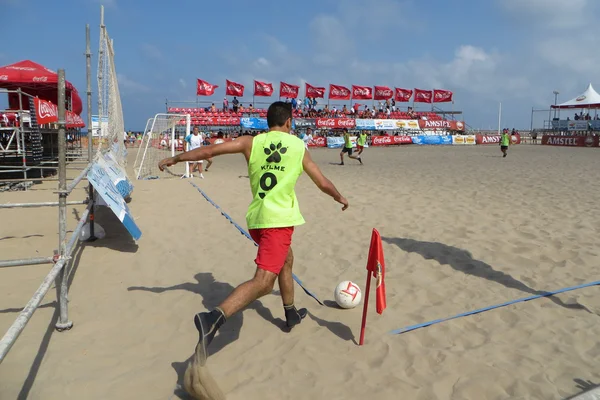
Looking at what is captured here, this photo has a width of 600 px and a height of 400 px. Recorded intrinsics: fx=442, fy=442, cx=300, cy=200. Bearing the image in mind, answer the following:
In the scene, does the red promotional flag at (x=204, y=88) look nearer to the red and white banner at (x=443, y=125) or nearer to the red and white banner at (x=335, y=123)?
the red and white banner at (x=335, y=123)

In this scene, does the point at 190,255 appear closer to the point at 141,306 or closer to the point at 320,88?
the point at 141,306

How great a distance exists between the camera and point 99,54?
22.3ft

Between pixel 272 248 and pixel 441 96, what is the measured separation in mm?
47401

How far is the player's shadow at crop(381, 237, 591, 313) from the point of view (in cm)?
433

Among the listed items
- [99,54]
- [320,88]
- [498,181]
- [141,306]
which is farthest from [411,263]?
[320,88]

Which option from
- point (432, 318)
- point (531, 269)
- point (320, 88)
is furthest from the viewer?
point (320, 88)

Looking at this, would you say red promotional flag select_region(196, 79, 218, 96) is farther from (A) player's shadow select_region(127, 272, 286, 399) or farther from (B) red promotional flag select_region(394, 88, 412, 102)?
(A) player's shadow select_region(127, 272, 286, 399)

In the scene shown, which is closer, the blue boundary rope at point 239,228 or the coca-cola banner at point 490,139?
the blue boundary rope at point 239,228

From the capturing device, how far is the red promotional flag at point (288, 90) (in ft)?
135

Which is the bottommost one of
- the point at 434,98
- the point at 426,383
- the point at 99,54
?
the point at 426,383

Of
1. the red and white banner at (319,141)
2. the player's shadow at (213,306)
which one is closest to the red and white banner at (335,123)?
the red and white banner at (319,141)

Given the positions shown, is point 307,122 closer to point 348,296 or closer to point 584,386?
point 348,296

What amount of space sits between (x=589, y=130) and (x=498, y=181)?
34.6 metres

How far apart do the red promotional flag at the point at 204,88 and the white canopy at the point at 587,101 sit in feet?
102
